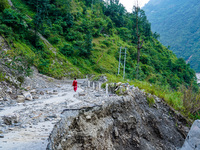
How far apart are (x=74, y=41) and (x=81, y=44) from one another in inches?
72.3

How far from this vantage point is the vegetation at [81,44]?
17.0 metres

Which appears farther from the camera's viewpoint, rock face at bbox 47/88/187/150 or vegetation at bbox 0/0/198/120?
vegetation at bbox 0/0/198/120

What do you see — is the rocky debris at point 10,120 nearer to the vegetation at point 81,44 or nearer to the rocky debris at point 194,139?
the rocky debris at point 194,139

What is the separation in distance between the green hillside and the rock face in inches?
221

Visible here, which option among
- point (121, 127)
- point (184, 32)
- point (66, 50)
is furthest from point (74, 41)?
point (184, 32)

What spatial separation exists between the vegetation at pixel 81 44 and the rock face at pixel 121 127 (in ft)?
5.67

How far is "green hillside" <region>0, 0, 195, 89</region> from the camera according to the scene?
786 inches

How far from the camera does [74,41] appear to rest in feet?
107

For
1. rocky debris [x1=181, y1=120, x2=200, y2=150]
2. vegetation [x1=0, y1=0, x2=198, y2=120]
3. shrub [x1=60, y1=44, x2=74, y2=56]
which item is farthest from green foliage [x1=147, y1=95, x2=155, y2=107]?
shrub [x1=60, y1=44, x2=74, y2=56]

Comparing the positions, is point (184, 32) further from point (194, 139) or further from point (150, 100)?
point (194, 139)

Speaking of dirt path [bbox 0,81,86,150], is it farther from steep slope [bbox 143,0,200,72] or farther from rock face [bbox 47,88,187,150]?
steep slope [bbox 143,0,200,72]

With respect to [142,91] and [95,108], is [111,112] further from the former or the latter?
[142,91]

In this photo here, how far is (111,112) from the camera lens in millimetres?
6418

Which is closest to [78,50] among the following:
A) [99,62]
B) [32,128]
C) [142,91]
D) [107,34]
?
[99,62]
